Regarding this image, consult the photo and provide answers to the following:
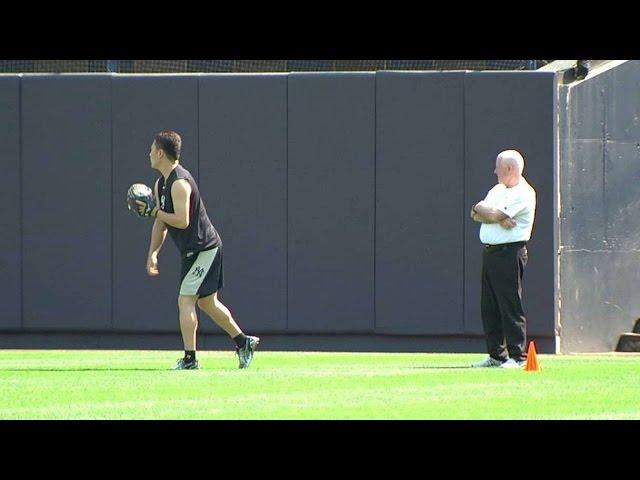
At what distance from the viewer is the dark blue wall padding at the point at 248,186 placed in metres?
15.7

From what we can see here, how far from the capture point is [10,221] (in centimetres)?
1598

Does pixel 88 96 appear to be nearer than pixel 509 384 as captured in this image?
No

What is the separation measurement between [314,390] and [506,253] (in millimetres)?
2863

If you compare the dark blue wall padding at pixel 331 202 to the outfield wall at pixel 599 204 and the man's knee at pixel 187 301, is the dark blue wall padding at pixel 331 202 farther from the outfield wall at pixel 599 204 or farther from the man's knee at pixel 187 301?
the man's knee at pixel 187 301

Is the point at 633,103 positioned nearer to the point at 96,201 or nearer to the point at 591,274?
the point at 591,274

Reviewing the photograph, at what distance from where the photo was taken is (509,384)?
33.7ft

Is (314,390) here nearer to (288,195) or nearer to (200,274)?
(200,274)

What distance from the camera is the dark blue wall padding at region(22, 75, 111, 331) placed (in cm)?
1588

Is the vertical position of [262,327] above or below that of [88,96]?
below

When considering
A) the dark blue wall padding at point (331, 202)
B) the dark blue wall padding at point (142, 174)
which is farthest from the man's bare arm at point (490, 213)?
the dark blue wall padding at point (142, 174)

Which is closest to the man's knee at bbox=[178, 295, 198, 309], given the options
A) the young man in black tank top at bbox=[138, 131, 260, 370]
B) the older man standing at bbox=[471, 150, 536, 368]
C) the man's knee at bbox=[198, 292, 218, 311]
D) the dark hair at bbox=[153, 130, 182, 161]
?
the young man in black tank top at bbox=[138, 131, 260, 370]

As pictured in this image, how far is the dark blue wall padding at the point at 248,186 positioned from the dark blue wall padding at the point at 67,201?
1.24 meters
